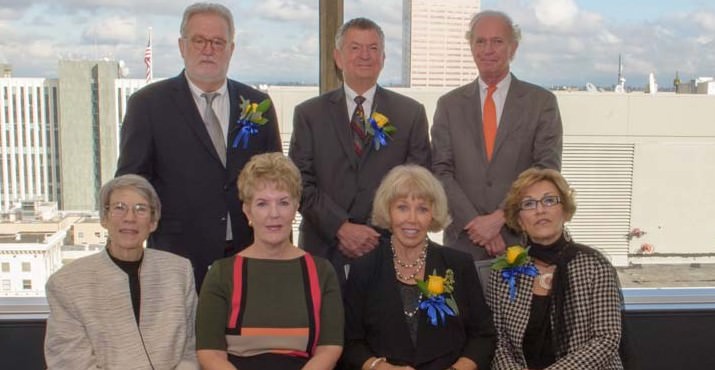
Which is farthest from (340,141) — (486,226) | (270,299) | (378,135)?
(270,299)

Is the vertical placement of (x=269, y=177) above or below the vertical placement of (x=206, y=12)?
below

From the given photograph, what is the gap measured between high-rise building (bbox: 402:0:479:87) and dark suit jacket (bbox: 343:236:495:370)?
1.38 metres

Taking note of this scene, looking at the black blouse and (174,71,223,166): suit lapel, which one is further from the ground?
(174,71,223,166): suit lapel

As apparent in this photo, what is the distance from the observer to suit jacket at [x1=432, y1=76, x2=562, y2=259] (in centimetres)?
290

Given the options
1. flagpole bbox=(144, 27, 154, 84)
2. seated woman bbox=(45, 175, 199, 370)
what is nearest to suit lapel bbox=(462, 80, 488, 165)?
seated woman bbox=(45, 175, 199, 370)

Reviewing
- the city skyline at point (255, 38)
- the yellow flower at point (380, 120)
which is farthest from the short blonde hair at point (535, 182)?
the city skyline at point (255, 38)

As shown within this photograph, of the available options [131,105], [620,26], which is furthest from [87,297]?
[620,26]

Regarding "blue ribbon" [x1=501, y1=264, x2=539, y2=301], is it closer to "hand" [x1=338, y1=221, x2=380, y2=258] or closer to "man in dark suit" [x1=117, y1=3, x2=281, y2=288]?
"hand" [x1=338, y1=221, x2=380, y2=258]

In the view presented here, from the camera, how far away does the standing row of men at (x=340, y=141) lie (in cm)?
269

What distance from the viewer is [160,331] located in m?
2.35

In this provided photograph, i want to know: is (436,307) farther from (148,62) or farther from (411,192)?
(148,62)

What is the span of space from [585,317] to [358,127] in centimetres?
121

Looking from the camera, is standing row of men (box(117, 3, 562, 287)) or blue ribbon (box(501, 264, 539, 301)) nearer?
blue ribbon (box(501, 264, 539, 301))

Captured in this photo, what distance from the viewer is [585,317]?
7.91 feet
